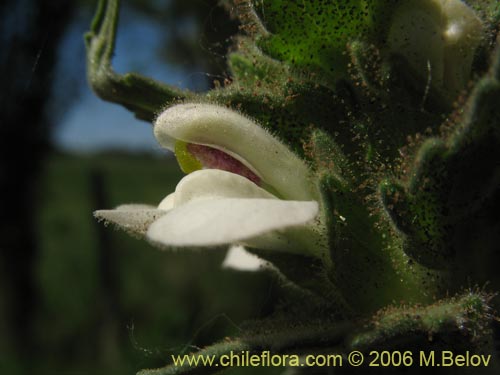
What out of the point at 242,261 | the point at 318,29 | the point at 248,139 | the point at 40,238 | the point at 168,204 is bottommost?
the point at 40,238

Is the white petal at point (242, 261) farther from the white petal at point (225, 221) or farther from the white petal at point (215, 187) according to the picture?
the white petal at point (225, 221)

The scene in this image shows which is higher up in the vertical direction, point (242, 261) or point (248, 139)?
point (248, 139)

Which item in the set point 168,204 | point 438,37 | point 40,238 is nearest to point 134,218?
point 168,204

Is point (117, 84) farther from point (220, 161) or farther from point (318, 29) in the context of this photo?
point (318, 29)

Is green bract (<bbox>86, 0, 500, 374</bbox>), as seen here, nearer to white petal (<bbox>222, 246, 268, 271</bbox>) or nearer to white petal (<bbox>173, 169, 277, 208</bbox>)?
white petal (<bbox>173, 169, 277, 208</bbox>)

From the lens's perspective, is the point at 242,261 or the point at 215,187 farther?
the point at 242,261

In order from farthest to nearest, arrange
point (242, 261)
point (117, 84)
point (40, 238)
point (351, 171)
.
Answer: point (40, 238), point (242, 261), point (117, 84), point (351, 171)


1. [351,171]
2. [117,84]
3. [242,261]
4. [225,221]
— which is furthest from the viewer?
[242,261]

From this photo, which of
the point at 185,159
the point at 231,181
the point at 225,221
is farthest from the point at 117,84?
the point at 225,221
